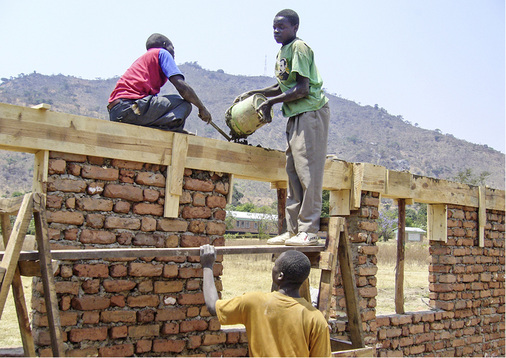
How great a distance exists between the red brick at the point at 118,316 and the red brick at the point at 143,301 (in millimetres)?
69

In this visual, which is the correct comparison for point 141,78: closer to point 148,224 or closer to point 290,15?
point 148,224

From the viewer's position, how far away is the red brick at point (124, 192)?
3.69 meters

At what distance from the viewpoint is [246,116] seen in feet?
14.1

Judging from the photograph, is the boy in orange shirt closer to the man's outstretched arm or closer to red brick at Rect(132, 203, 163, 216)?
the man's outstretched arm

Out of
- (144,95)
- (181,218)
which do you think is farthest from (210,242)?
(144,95)

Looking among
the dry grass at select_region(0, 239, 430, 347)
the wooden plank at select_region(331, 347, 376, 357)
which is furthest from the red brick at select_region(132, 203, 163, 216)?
the dry grass at select_region(0, 239, 430, 347)

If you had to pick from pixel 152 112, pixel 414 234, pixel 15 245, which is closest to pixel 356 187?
pixel 152 112

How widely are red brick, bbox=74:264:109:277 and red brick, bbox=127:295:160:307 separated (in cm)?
28

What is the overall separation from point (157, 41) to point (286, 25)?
112 cm

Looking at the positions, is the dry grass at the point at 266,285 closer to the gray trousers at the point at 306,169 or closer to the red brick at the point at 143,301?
the red brick at the point at 143,301

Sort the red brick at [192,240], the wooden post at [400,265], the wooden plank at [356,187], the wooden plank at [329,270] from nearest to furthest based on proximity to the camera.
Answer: the wooden plank at [329,270] → the red brick at [192,240] → the wooden plank at [356,187] → the wooden post at [400,265]

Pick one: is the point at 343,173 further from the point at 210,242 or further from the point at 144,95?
the point at 144,95

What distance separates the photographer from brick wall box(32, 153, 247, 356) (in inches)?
136

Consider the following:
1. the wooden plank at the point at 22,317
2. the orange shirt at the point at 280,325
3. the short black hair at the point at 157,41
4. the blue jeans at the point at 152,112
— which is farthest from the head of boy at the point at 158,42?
the orange shirt at the point at 280,325
